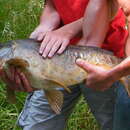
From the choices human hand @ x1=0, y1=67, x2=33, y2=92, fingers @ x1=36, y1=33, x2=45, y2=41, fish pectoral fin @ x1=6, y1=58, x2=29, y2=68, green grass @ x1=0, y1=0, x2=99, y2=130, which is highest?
fingers @ x1=36, y1=33, x2=45, y2=41

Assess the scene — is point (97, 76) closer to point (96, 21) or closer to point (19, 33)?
point (96, 21)

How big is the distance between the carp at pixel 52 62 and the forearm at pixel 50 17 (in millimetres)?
386

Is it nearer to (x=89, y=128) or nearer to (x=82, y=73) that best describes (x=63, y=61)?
(x=82, y=73)

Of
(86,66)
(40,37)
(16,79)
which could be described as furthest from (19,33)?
(86,66)

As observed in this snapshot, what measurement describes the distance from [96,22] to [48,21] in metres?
0.41

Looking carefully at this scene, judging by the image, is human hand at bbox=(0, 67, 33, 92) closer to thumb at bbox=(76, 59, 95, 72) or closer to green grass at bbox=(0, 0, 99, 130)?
thumb at bbox=(76, 59, 95, 72)

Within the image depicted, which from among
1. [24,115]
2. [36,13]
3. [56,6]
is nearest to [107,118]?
[24,115]

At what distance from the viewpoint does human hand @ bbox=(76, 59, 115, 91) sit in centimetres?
255

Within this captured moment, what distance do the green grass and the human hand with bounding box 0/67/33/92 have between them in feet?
3.32

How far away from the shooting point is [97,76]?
257 centimetres

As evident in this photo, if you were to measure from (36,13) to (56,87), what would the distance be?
7.95ft

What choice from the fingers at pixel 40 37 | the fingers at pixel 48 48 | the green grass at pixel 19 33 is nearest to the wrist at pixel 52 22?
the fingers at pixel 40 37

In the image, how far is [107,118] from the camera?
129 inches

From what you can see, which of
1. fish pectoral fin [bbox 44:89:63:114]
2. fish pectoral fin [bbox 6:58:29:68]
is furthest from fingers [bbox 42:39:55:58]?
fish pectoral fin [bbox 44:89:63:114]
